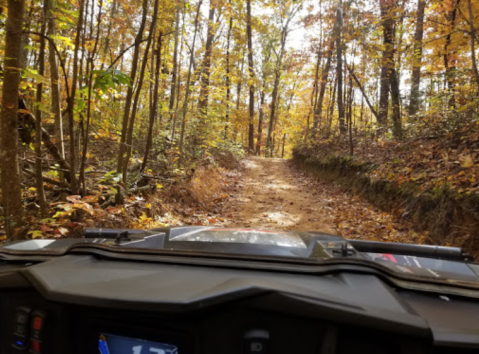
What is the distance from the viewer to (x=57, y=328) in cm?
112

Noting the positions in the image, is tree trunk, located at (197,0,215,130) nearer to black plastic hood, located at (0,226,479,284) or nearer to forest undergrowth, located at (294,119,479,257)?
forest undergrowth, located at (294,119,479,257)

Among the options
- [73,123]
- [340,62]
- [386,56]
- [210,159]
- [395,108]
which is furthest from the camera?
[340,62]

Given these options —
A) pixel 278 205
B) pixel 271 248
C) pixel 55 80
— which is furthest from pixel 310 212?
pixel 55 80

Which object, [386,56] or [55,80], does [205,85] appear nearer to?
[386,56]

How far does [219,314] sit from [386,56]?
1153 centimetres

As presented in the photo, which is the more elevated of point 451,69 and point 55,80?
point 451,69

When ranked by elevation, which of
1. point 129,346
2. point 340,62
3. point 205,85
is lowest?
point 129,346

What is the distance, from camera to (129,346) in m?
1.10

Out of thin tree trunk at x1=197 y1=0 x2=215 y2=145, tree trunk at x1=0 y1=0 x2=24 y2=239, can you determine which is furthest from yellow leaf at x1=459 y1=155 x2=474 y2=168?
thin tree trunk at x1=197 y1=0 x2=215 y2=145

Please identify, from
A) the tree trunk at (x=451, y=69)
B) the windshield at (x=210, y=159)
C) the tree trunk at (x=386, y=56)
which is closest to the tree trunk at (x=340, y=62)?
the windshield at (x=210, y=159)

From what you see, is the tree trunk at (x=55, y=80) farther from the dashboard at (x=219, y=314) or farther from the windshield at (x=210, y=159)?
the dashboard at (x=219, y=314)

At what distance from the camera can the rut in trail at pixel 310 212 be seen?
5992mm

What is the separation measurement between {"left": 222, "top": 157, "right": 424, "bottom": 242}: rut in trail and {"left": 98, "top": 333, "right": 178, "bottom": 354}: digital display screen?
5171 millimetres

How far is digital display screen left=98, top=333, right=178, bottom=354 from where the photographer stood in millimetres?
1061
